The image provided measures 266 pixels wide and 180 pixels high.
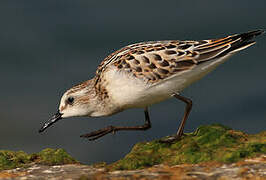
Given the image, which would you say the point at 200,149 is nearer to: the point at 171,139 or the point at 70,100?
the point at 171,139

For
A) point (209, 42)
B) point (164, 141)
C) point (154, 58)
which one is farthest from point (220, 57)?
point (164, 141)

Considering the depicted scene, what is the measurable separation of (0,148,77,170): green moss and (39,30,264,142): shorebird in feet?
3.00

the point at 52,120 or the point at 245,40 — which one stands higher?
the point at 245,40

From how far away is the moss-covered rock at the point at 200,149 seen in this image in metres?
6.00

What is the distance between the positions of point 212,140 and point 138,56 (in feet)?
6.08

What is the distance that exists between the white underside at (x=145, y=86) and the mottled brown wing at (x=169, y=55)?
9cm

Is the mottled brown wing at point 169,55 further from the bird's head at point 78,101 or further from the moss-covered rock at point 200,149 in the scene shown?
the moss-covered rock at point 200,149

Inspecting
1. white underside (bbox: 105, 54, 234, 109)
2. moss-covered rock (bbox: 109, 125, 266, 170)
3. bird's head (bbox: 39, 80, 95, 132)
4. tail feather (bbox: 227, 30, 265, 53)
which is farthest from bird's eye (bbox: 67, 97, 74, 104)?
tail feather (bbox: 227, 30, 265, 53)

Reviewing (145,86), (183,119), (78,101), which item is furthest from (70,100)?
(183,119)

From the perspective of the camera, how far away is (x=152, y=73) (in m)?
6.64

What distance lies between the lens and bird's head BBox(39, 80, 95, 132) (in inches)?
286

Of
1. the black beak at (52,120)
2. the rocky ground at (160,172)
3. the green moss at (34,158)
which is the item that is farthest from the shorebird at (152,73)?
the rocky ground at (160,172)

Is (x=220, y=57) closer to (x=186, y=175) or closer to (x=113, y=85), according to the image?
(x=113, y=85)

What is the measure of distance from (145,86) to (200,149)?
4.37 feet
